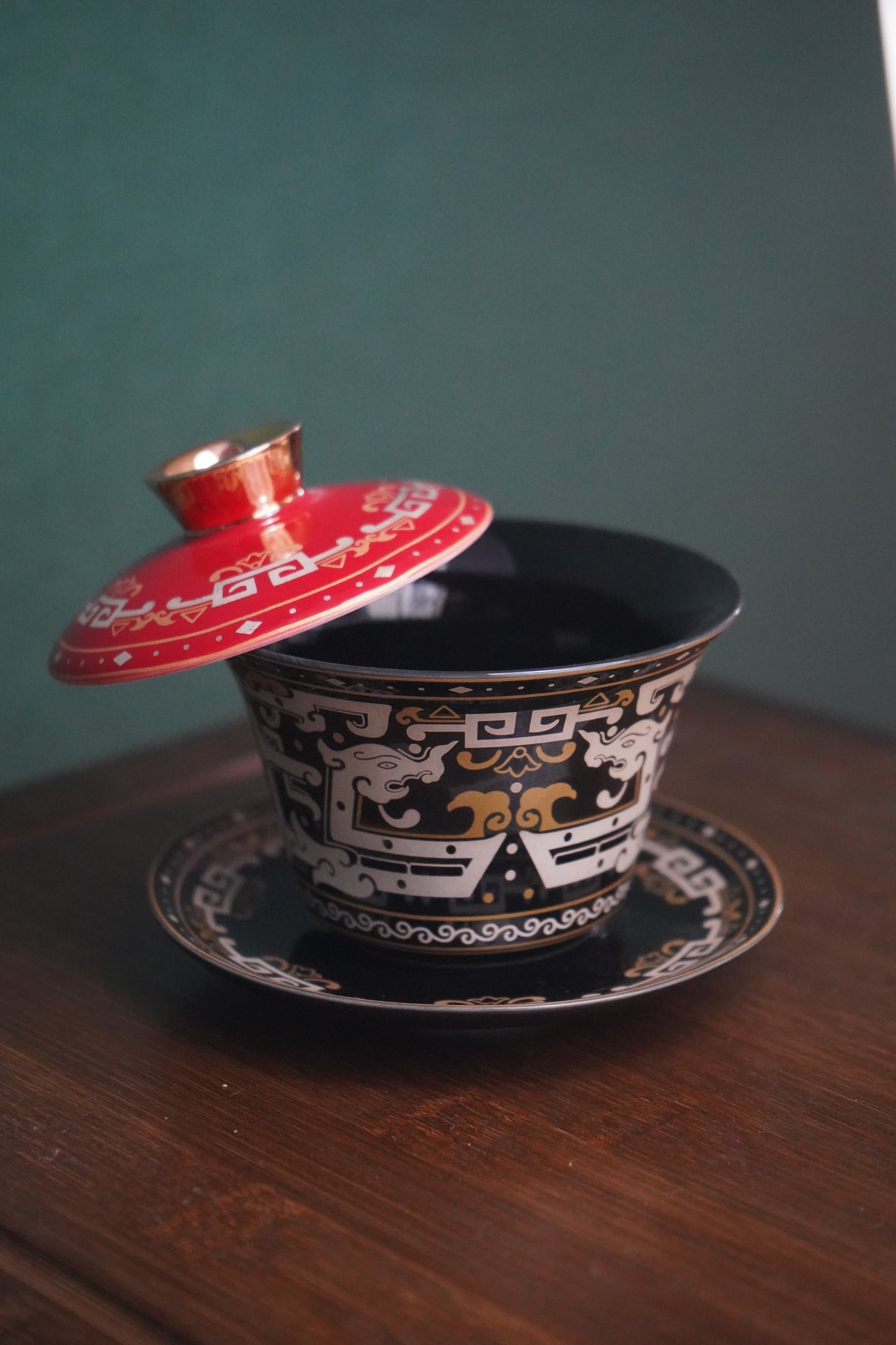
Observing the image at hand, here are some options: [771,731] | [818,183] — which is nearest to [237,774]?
[771,731]

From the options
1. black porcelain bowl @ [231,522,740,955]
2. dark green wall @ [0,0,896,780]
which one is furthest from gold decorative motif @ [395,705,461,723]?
dark green wall @ [0,0,896,780]

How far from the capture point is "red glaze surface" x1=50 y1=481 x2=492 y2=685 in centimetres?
44

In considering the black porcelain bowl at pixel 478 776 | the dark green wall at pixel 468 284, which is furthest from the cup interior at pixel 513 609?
the dark green wall at pixel 468 284

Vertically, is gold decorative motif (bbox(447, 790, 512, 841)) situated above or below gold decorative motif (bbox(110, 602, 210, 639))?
below

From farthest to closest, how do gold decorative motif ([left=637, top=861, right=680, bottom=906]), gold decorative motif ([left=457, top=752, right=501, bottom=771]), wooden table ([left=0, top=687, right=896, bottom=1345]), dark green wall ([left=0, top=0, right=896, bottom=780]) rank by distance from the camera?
1. dark green wall ([left=0, top=0, right=896, bottom=780])
2. gold decorative motif ([left=637, top=861, right=680, bottom=906])
3. gold decorative motif ([left=457, top=752, right=501, bottom=771])
4. wooden table ([left=0, top=687, right=896, bottom=1345])

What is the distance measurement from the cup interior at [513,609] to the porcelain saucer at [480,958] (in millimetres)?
106

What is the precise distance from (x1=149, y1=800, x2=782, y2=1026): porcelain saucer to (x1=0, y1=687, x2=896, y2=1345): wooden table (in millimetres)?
18

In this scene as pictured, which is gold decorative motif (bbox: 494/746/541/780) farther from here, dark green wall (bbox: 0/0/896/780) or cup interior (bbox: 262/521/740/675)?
dark green wall (bbox: 0/0/896/780)

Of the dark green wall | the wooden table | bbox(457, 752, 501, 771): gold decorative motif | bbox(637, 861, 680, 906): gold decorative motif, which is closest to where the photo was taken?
the wooden table

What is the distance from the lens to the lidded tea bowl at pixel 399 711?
0.44m

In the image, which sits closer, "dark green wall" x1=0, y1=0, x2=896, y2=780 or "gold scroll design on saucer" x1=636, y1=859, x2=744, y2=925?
"gold scroll design on saucer" x1=636, y1=859, x2=744, y2=925

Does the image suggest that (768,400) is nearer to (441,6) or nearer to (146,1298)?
(441,6)

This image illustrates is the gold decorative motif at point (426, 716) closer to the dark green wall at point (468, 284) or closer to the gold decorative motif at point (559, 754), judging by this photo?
the gold decorative motif at point (559, 754)

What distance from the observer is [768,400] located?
45.9 inches
